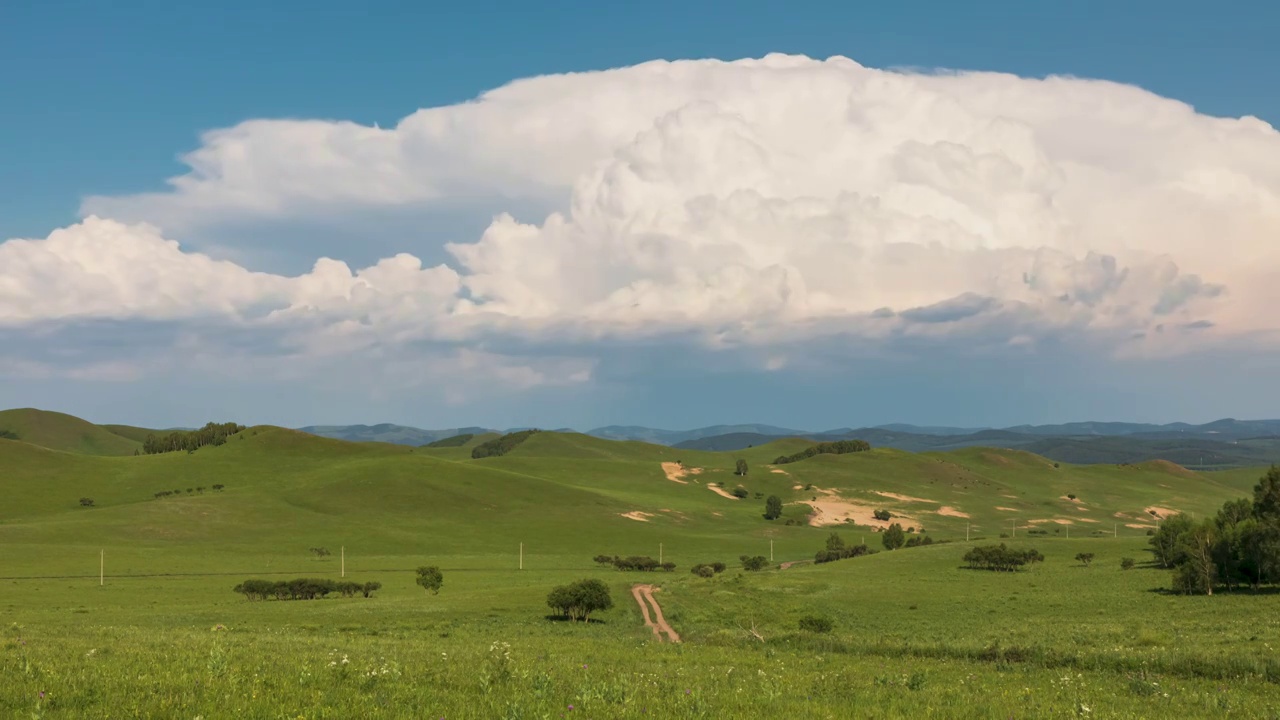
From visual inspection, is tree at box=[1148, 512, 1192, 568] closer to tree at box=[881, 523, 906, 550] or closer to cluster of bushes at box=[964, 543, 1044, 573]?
cluster of bushes at box=[964, 543, 1044, 573]

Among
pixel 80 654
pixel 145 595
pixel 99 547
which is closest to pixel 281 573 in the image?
pixel 145 595

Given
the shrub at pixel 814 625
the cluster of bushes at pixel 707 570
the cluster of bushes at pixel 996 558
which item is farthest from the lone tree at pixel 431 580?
the cluster of bushes at pixel 996 558

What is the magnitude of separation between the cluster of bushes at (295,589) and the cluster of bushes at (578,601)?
31.7 metres

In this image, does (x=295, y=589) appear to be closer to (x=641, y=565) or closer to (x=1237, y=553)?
(x=641, y=565)

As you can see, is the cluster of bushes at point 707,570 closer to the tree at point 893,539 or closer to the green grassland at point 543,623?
the green grassland at point 543,623

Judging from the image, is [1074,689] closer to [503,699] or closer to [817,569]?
[503,699]

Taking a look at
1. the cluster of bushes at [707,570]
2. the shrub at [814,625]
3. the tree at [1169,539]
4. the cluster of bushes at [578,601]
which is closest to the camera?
the shrub at [814,625]

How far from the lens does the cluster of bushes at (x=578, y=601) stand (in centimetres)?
7069

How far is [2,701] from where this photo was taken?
45.1ft

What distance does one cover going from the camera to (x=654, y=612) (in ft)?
249

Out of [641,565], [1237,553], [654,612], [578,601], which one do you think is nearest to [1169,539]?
[1237,553]

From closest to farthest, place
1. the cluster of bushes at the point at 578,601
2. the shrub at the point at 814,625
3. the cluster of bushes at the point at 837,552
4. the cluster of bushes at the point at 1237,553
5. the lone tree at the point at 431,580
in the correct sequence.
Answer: the shrub at the point at 814,625, the cluster of bushes at the point at 578,601, the cluster of bushes at the point at 1237,553, the lone tree at the point at 431,580, the cluster of bushes at the point at 837,552

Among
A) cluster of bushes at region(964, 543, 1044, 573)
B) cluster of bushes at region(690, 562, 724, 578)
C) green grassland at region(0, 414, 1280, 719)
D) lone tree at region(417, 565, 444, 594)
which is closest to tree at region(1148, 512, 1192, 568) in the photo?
green grassland at region(0, 414, 1280, 719)

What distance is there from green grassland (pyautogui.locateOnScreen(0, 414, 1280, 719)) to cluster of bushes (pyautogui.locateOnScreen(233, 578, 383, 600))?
301cm
